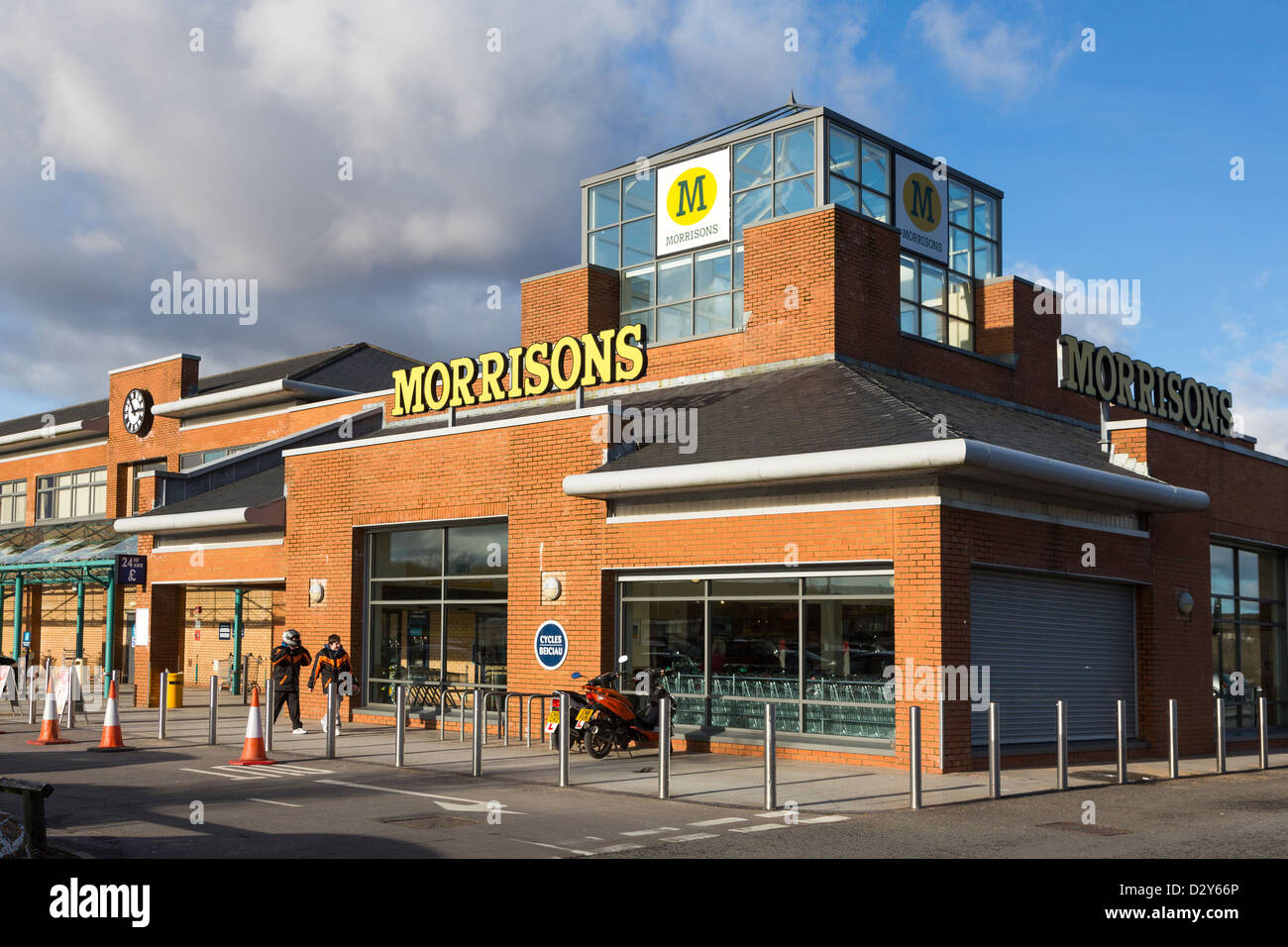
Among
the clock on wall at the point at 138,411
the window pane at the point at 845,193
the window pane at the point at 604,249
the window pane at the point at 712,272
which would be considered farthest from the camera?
the clock on wall at the point at 138,411

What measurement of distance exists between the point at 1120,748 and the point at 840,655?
137 inches

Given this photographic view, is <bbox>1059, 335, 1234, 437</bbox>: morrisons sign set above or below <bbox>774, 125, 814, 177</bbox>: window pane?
below

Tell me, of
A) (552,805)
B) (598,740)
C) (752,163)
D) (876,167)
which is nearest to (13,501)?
(752,163)

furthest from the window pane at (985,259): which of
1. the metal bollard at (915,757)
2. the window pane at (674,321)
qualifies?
the metal bollard at (915,757)

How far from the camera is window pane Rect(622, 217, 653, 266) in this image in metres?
24.3

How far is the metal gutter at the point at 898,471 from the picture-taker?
1384 cm

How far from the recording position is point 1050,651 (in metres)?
16.7

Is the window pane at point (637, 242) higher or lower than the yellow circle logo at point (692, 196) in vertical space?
lower

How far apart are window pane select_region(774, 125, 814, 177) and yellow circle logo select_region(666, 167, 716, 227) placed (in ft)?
4.42

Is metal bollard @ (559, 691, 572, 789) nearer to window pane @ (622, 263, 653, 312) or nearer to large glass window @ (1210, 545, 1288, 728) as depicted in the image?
large glass window @ (1210, 545, 1288, 728)

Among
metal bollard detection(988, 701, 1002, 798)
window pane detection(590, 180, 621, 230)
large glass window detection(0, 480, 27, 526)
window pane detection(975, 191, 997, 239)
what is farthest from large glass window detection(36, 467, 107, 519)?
metal bollard detection(988, 701, 1002, 798)

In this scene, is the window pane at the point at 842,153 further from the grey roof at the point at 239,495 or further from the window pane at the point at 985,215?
the grey roof at the point at 239,495

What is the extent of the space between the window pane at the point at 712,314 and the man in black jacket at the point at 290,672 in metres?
8.97

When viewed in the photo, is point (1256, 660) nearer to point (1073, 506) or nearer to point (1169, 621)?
point (1169, 621)
